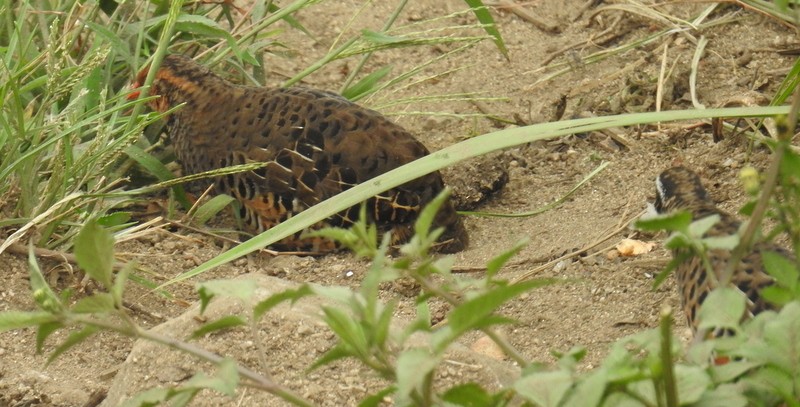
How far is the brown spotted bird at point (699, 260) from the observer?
8.22ft

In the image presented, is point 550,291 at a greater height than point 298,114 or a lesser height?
lesser

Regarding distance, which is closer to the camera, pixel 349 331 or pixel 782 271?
pixel 349 331

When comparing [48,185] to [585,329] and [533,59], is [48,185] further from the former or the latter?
[533,59]

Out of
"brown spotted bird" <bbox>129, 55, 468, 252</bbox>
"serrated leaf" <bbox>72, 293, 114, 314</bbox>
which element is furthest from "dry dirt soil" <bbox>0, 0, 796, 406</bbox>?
"serrated leaf" <bbox>72, 293, 114, 314</bbox>

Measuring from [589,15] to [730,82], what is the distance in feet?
3.31

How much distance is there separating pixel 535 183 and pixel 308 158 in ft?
2.96

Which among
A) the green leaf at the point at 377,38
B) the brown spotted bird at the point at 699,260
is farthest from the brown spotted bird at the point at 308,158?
the brown spotted bird at the point at 699,260

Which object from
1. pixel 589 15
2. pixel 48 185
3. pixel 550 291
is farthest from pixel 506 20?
pixel 48 185

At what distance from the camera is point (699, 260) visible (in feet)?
8.80

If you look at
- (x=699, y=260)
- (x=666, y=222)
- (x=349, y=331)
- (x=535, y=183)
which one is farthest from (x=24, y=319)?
(x=535, y=183)

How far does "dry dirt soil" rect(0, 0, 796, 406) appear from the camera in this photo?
2840 millimetres

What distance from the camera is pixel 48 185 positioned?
3.43m

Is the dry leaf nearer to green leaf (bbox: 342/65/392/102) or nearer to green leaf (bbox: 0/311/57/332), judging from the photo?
green leaf (bbox: 342/65/392/102)

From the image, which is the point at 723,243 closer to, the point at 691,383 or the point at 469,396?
the point at 691,383
